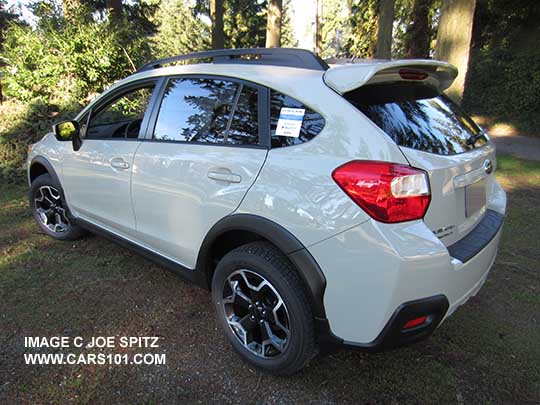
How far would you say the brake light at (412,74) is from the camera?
86.9 inches

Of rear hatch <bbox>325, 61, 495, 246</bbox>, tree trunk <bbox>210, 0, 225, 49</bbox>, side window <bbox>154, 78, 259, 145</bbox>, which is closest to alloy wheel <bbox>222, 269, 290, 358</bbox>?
side window <bbox>154, 78, 259, 145</bbox>

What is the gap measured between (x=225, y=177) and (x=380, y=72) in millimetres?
1006

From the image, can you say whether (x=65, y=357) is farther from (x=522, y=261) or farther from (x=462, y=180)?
(x=522, y=261)

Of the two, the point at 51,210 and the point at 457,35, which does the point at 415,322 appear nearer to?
the point at 51,210

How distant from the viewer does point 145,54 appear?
9.06 m

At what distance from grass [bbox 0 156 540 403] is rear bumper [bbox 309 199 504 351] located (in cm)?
53

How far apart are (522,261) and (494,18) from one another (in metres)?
13.4

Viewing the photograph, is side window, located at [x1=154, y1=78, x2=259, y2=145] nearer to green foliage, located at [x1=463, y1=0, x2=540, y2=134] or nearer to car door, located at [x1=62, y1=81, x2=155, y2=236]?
car door, located at [x1=62, y1=81, x2=155, y2=236]

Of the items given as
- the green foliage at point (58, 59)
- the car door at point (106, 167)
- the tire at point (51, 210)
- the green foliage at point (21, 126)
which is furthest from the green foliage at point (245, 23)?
the car door at point (106, 167)

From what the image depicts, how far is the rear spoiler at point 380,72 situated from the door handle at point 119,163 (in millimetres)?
1623

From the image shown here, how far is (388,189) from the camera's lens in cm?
176

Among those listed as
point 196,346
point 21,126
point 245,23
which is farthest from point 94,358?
point 245,23

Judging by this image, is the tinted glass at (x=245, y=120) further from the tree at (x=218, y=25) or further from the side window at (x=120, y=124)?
the tree at (x=218, y=25)

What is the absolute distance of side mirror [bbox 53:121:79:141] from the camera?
336 cm
